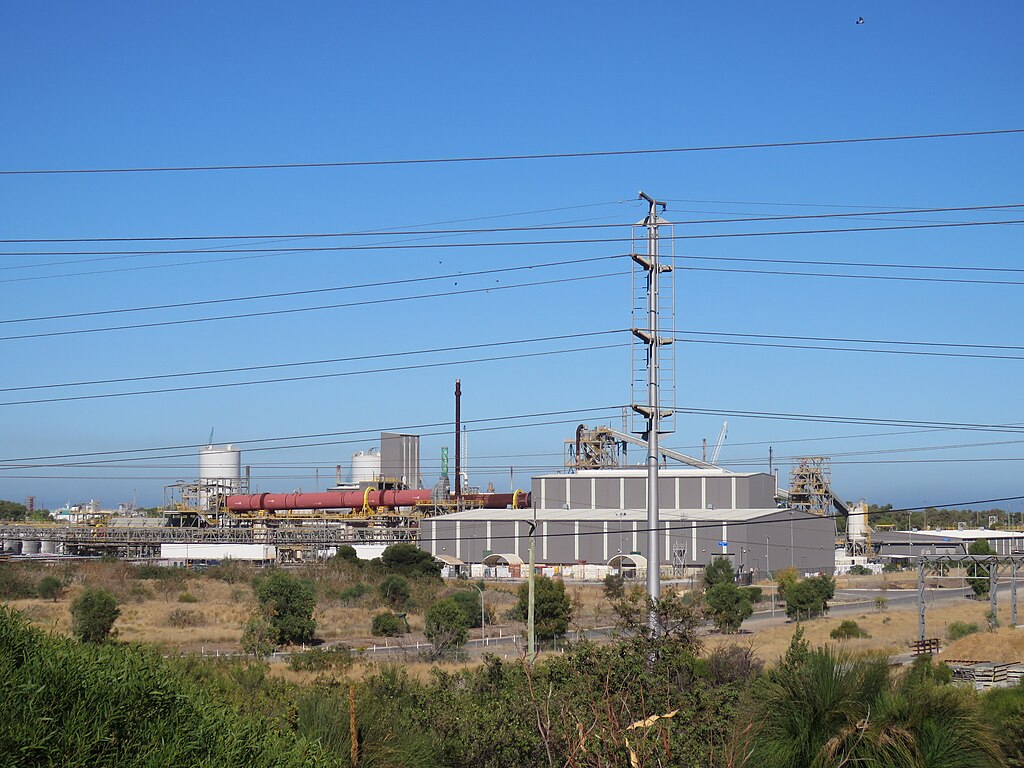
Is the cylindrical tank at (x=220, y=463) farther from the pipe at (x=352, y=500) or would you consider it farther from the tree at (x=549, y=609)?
the tree at (x=549, y=609)

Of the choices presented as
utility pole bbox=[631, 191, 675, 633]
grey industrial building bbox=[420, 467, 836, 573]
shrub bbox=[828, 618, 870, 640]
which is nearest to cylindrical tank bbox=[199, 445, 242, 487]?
grey industrial building bbox=[420, 467, 836, 573]

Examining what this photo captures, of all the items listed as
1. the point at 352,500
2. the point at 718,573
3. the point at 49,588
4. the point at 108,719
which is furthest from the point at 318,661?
the point at 352,500

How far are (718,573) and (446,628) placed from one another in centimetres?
2731

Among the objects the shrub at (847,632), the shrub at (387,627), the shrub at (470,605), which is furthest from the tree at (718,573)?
the shrub at (387,627)

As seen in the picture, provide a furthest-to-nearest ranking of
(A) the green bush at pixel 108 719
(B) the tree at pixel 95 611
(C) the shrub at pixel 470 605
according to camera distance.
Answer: (C) the shrub at pixel 470 605 < (B) the tree at pixel 95 611 < (A) the green bush at pixel 108 719

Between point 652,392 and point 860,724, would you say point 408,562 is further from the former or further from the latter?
point 860,724

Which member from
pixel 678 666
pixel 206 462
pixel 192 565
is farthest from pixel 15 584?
pixel 678 666

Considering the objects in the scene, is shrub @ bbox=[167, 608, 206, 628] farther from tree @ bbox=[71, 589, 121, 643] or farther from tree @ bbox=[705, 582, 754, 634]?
tree @ bbox=[705, 582, 754, 634]

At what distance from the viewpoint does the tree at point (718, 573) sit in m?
61.4

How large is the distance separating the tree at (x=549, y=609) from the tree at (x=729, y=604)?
6563 mm

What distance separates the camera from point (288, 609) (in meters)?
44.0

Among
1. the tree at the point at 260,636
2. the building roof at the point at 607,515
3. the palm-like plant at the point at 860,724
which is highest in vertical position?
the building roof at the point at 607,515

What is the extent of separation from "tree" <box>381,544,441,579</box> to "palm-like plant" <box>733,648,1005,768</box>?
196 feet

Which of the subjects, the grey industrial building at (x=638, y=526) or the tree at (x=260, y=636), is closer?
the tree at (x=260, y=636)
